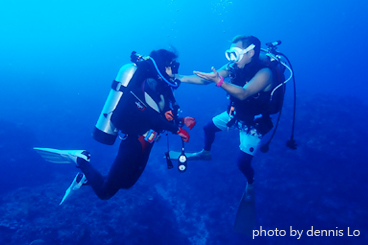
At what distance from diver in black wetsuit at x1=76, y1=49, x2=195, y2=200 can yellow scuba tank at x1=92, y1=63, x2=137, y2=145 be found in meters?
0.11

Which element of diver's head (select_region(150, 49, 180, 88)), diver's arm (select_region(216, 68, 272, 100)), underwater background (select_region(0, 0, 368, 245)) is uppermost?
diver's head (select_region(150, 49, 180, 88))

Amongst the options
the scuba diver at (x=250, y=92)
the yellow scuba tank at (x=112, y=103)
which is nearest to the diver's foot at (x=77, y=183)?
the yellow scuba tank at (x=112, y=103)

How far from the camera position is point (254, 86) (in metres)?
4.00

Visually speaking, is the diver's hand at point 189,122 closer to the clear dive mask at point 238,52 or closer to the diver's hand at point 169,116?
the diver's hand at point 169,116

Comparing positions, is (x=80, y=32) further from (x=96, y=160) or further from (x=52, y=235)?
(x=52, y=235)

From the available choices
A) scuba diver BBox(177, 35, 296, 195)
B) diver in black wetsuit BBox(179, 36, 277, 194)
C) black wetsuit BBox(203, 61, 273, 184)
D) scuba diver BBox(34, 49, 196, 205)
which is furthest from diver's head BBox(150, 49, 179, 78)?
black wetsuit BBox(203, 61, 273, 184)

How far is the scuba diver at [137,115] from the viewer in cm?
394

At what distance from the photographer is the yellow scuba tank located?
3.97 meters

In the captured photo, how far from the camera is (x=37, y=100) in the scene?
25016 millimetres

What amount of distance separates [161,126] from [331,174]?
10390 mm

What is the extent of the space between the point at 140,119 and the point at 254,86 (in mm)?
2277

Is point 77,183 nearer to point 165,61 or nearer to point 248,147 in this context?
point 165,61

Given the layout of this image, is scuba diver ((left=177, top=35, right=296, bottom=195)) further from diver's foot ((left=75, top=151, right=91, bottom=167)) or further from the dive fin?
the dive fin

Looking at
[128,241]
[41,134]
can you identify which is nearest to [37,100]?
[41,134]
